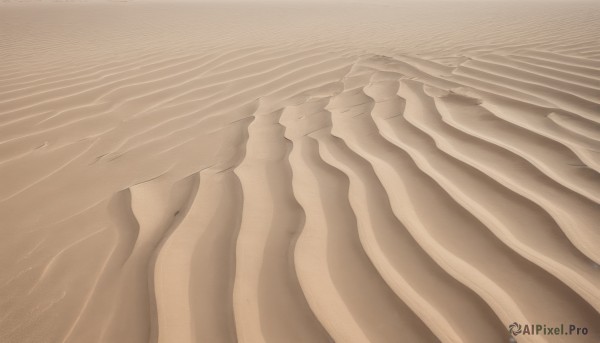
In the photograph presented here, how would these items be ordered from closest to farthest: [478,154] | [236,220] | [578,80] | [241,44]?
1. [236,220]
2. [478,154]
3. [578,80]
4. [241,44]

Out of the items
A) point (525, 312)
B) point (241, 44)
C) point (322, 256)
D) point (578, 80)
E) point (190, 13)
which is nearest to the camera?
point (525, 312)

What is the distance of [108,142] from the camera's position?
231cm

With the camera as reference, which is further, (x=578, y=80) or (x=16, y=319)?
(x=578, y=80)

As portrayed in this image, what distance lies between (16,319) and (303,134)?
5.11 feet

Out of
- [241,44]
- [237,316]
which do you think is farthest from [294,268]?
[241,44]

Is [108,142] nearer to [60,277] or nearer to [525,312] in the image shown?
[60,277]

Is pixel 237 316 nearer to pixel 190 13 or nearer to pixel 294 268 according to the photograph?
pixel 294 268

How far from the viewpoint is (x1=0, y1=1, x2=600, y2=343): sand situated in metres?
1.08

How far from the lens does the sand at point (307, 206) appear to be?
3.53ft

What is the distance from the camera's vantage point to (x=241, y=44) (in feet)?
15.9

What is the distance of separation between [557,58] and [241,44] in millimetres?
3433

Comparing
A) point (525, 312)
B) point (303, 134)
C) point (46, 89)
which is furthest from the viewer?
point (46, 89)

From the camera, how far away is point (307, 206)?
1536mm

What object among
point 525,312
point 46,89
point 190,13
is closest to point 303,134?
point 525,312
